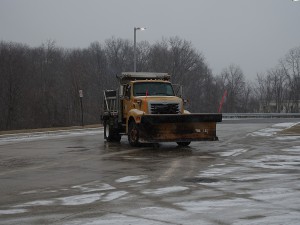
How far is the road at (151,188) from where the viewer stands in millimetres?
7090

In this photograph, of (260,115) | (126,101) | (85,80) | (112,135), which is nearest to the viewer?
(126,101)

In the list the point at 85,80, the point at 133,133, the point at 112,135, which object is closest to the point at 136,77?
the point at 112,135

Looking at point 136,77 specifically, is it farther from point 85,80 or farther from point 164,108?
point 85,80

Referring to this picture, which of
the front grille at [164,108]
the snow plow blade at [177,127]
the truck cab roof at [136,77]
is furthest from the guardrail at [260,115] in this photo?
the snow plow blade at [177,127]

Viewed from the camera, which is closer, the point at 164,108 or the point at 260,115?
the point at 164,108

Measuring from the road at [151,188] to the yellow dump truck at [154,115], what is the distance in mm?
1636

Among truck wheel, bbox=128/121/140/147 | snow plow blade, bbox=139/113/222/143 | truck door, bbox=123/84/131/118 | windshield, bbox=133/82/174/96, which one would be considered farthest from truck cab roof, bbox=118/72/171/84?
snow plow blade, bbox=139/113/222/143

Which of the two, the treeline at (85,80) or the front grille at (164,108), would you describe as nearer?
the front grille at (164,108)

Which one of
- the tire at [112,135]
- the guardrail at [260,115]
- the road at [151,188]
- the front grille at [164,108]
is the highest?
the front grille at [164,108]

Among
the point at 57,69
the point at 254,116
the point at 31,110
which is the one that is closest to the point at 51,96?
the point at 31,110

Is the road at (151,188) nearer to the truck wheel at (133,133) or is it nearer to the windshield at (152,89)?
the truck wheel at (133,133)

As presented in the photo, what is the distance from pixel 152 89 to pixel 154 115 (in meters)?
2.82

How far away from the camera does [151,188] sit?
948 centimetres

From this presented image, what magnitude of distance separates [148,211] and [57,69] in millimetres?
79488
